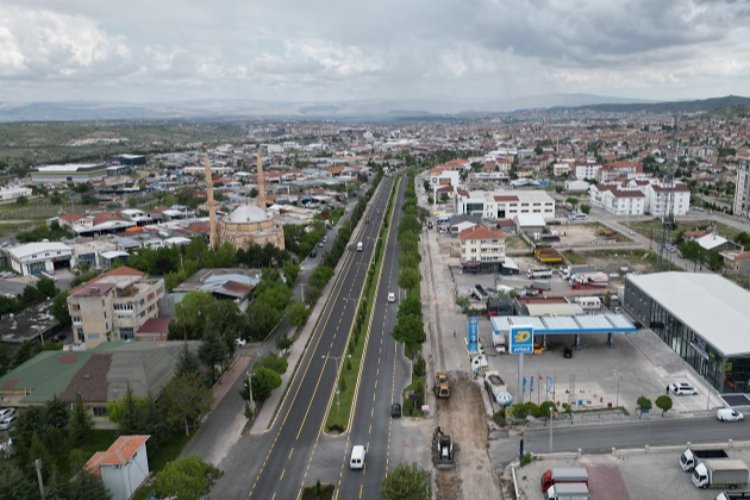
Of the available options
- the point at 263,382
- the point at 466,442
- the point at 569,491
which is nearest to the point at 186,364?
the point at 263,382

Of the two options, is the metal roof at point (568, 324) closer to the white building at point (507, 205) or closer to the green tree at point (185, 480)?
the green tree at point (185, 480)

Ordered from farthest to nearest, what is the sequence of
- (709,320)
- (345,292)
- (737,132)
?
(737,132), (345,292), (709,320)

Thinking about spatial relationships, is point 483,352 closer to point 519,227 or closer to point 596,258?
point 596,258

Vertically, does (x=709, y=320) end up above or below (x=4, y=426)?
above

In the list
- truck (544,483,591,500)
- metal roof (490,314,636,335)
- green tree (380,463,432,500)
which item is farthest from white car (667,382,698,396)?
green tree (380,463,432,500)

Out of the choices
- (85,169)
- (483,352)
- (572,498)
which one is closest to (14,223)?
(85,169)

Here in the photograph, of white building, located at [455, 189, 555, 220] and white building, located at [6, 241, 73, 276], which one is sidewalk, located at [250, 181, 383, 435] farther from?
white building, located at [455, 189, 555, 220]

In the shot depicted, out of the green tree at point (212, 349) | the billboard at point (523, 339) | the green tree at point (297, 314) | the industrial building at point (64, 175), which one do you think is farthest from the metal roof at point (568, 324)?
the industrial building at point (64, 175)
